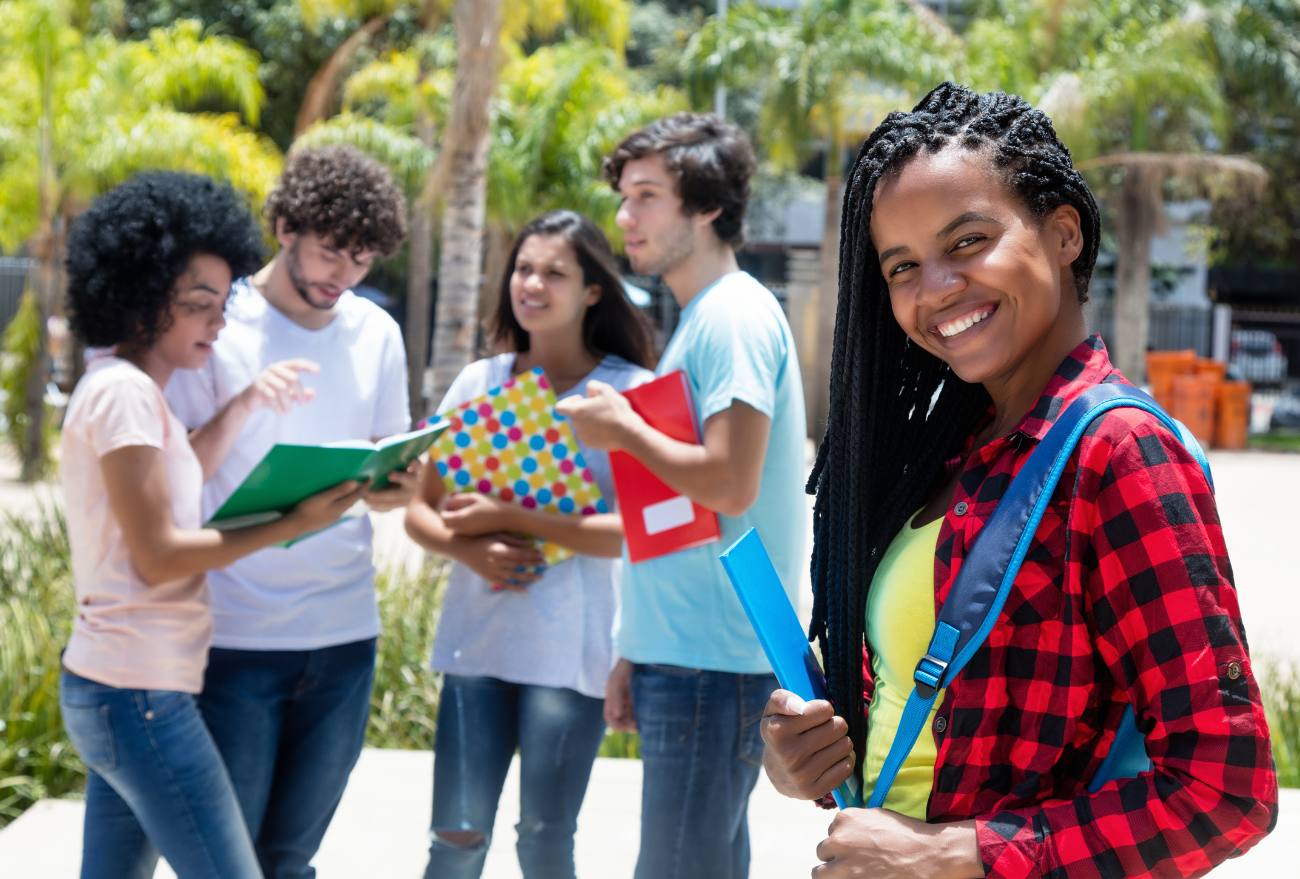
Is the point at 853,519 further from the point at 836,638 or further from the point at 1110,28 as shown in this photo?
the point at 1110,28

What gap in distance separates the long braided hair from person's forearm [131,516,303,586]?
1316 mm

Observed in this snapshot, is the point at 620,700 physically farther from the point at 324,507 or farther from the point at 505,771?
the point at 324,507

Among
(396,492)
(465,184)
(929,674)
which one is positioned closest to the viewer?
(929,674)

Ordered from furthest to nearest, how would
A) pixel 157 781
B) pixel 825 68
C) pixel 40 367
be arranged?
pixel 825 68, pixel 40 367, pixel 157 781

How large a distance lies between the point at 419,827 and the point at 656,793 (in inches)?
74.8

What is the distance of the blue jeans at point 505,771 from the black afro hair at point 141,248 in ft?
3.69

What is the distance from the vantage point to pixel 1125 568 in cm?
111

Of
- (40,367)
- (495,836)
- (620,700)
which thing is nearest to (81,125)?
(40,367)

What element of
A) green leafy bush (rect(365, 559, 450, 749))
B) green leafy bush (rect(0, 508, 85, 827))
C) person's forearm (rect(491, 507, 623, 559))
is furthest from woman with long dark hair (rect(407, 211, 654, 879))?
green leafy bush (rect(0, 508, 85, 827))

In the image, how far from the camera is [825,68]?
15.5 meters

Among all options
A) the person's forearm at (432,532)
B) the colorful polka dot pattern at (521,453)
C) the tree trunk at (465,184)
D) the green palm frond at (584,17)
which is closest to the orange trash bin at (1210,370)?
the green palm frond at (584,17)

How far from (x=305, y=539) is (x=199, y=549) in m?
0.46

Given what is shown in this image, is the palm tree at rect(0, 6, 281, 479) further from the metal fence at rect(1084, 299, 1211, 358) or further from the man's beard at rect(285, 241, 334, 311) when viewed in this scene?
the metal fence at rect(1084, 299, 1211, 358)

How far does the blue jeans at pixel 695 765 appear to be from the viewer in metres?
2.31
